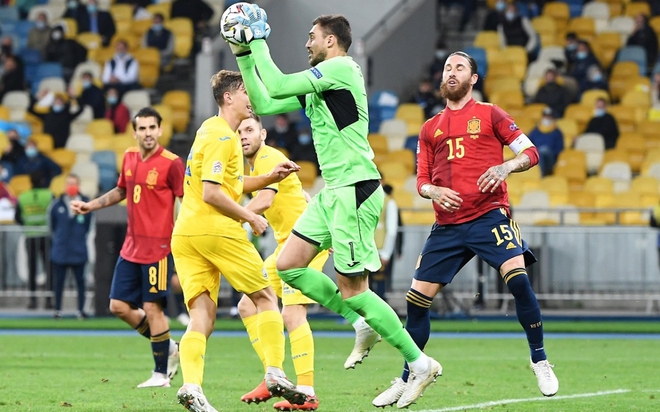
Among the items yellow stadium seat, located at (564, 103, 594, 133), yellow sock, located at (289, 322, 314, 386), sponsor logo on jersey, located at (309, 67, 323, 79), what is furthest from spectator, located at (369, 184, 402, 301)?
sponsor logo on jersey, located at (309, 67, 323, 79)

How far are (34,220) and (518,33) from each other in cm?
1112

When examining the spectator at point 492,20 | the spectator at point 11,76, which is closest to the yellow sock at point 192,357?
the spectator at point 492,20

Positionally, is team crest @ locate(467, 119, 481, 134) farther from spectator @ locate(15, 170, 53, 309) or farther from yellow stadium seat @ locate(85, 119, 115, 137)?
yellow stadium seat @ locate(85, 119, 115, 137)

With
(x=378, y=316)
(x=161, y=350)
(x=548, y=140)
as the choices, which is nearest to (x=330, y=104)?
(x=378, y=316)

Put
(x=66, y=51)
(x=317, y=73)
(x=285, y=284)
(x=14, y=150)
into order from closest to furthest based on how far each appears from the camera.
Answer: (x=317, y=73) → (x=285, y=284) → (x=14, y=150) → (x=66, y=51)

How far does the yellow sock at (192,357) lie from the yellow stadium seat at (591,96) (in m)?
17.1

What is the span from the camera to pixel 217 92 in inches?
324

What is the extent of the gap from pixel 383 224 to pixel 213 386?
8683mm

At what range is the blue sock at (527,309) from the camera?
8.27 meters

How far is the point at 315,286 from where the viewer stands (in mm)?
7914

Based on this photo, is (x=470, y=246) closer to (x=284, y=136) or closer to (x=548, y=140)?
(x=548, y=140)

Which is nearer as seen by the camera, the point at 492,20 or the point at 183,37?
the point at 492,20

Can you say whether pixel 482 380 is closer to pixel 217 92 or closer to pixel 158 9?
pixel 217 92

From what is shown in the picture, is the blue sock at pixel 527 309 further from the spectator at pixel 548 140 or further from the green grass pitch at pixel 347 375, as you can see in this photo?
the spectator at pixel 548 140
